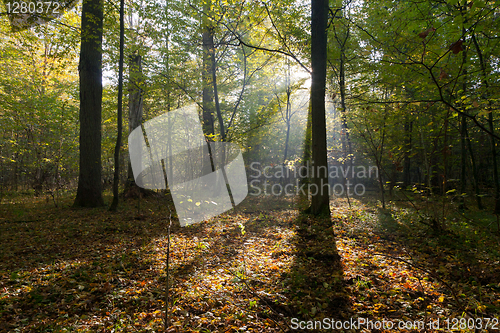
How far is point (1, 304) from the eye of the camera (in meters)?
2.71

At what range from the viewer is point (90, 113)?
789 cm

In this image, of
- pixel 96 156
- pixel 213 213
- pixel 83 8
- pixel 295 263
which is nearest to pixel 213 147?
pixel 213 213

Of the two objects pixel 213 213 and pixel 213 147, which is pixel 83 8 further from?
pixel 213 213

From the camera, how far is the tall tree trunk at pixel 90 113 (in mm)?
7637

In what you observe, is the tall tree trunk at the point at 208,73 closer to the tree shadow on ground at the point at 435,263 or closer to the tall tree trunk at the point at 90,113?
the tall tree trunk at the point at 90,113

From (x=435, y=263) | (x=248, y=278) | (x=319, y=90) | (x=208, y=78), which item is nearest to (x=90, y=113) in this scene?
(x=208, y=78)

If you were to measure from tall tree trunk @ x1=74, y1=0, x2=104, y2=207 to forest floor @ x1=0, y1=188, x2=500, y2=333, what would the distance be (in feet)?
5.19

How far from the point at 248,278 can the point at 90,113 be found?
7689mm

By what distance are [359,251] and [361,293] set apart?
1683mm

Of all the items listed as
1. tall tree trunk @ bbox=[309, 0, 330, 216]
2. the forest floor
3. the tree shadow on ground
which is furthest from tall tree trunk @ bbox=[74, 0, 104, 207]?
the tree shadow on ground

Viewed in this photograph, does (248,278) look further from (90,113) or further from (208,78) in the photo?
(208,78)

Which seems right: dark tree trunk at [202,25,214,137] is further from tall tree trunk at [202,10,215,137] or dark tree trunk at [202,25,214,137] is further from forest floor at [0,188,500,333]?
forest floor at [0,188,500,333]

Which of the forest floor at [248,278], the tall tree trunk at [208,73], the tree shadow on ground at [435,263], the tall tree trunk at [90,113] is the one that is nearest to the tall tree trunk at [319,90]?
the forest floor at [248,278]

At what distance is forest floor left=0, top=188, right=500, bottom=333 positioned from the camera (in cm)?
259
